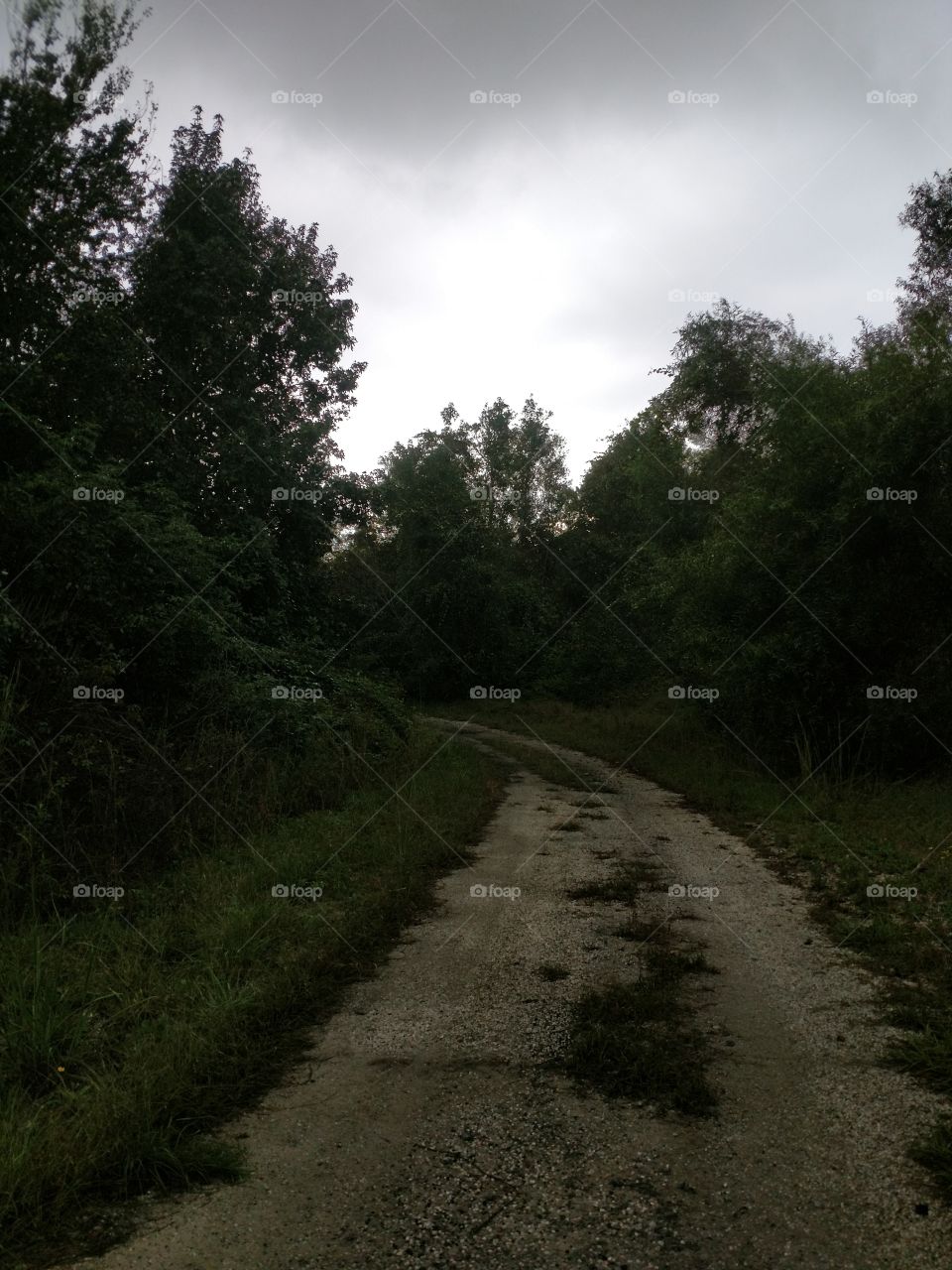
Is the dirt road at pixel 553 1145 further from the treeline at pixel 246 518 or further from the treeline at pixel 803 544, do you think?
the treeline at pixel 803 544

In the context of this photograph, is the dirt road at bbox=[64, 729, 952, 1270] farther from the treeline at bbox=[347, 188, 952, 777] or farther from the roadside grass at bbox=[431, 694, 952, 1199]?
the treeline at bbox=[347, 188, 952, 777]

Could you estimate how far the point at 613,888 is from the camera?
267 inches

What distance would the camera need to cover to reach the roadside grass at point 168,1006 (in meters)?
2.83

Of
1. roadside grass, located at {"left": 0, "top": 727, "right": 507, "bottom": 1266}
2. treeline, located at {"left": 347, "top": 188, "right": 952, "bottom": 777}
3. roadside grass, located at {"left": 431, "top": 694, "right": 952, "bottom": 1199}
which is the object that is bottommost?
roadside grass, located at {"left": 431, "top": 694, "right": 952, "bottom": 1199}

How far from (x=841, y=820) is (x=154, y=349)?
625 inches

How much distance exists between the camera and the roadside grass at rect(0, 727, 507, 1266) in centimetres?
283

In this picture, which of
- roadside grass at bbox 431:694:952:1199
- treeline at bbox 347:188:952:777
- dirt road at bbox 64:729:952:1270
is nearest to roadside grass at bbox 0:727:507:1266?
dirt road at bbox 64:729:952:1270

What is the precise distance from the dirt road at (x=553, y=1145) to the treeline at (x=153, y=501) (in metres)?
3.68

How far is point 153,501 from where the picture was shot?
12.0 m

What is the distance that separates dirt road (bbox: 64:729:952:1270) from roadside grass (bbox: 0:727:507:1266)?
24 cm

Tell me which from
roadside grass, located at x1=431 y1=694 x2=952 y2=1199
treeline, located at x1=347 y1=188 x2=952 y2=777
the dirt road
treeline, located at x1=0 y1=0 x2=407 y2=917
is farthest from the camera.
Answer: treeline, located at x1=347 y1=188 x2=952 y2=777

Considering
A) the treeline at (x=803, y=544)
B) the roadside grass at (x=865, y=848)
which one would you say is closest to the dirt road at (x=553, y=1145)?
the roadside grass at (x=865, y=848)

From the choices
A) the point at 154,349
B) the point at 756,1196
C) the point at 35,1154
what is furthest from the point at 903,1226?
the point at 154,349

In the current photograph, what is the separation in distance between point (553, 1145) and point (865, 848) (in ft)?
20.3
